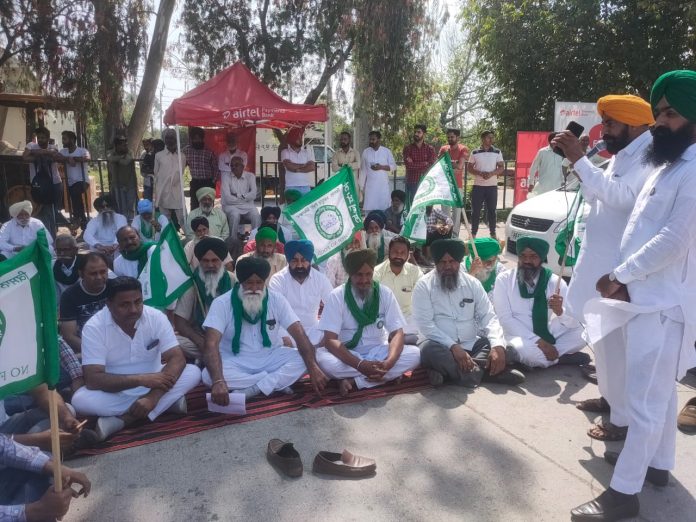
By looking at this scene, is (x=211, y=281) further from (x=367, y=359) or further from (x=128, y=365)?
(x=367, y=359)

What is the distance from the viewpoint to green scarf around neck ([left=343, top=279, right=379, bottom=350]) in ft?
15.4

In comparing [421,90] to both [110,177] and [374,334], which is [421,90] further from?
[374,334]

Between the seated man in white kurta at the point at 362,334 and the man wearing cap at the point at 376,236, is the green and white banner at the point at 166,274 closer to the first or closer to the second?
the seated man in white kurta at the point at 362,334

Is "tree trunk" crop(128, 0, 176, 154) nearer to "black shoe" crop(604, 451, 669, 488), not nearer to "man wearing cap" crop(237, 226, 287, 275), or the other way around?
"man wearing cap" crop(237, 226, 287, 275)

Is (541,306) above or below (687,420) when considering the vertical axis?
above

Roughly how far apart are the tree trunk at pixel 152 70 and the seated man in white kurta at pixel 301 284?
23.4ft

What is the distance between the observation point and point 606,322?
2.92 meters

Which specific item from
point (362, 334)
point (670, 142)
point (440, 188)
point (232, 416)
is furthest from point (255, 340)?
point (670, 142)

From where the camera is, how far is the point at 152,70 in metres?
11.0

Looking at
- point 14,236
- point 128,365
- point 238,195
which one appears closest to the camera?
point 128,365

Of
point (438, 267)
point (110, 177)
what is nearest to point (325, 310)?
point (438, 267)

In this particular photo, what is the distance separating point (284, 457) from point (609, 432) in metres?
2.03

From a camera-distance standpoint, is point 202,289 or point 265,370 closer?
point 265,370

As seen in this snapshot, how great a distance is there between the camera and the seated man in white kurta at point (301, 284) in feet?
17.9
